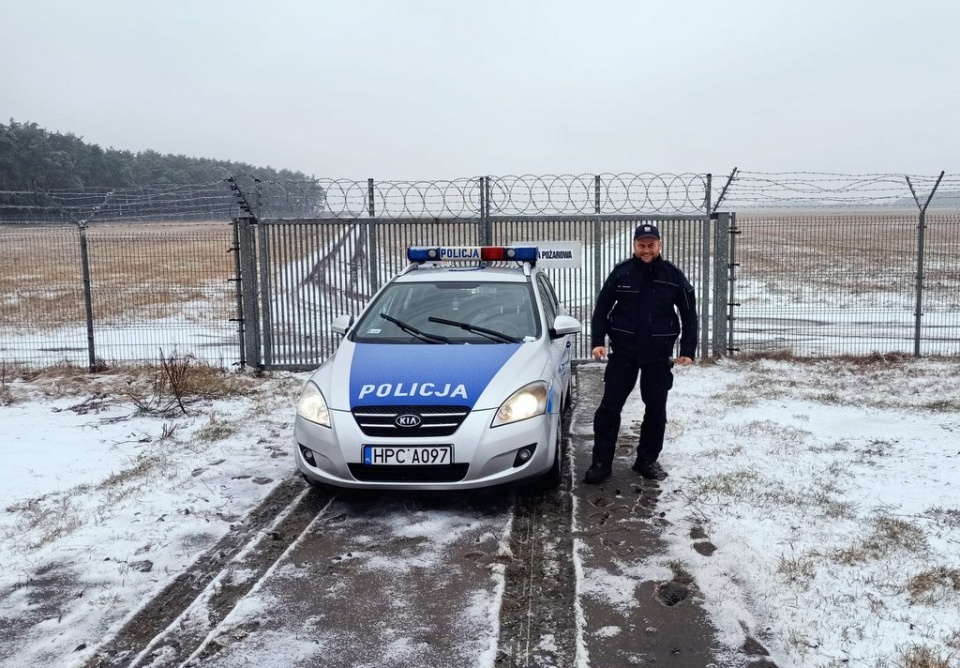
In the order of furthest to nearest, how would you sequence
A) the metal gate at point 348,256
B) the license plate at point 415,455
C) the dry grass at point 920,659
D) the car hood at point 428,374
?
1. the metal gate at point 348,256
2. the car hood at point 428,374
3. the license plate at point 415,455
4. the dry grass at point 920,659

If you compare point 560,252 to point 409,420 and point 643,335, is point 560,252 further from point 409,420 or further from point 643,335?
point 409,420

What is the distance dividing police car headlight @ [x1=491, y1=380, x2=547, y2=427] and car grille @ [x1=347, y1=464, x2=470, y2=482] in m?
0.40

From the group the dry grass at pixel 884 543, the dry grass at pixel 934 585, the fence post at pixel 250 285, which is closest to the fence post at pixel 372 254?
the fence post at pixel 250 285

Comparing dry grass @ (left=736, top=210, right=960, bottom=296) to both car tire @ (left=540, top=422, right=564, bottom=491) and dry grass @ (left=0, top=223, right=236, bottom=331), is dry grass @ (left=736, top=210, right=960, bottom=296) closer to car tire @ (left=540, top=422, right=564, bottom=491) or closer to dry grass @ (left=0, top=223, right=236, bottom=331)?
car tire @ (left=540, top=422, right=564, bottom=491)

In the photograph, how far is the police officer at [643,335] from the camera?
6117mm

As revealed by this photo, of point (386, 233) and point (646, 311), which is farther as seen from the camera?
point (386, 233)

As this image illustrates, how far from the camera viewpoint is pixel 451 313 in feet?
22.3

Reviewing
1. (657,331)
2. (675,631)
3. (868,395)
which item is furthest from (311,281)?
(675,631)

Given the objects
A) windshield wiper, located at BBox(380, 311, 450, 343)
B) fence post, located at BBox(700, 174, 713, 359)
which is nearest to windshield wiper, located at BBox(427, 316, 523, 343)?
windshield wiper, located at BBox(380, 311, 450, 343)

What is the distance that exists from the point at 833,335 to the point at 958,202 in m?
Answer: 3.21

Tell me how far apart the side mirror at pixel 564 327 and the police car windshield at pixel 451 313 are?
0.15 metres

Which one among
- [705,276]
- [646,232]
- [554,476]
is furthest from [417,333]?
[705,276]

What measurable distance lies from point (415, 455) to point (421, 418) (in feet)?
0.80

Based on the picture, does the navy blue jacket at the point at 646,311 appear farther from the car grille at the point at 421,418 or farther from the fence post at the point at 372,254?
the fence post at the point at 372,254
